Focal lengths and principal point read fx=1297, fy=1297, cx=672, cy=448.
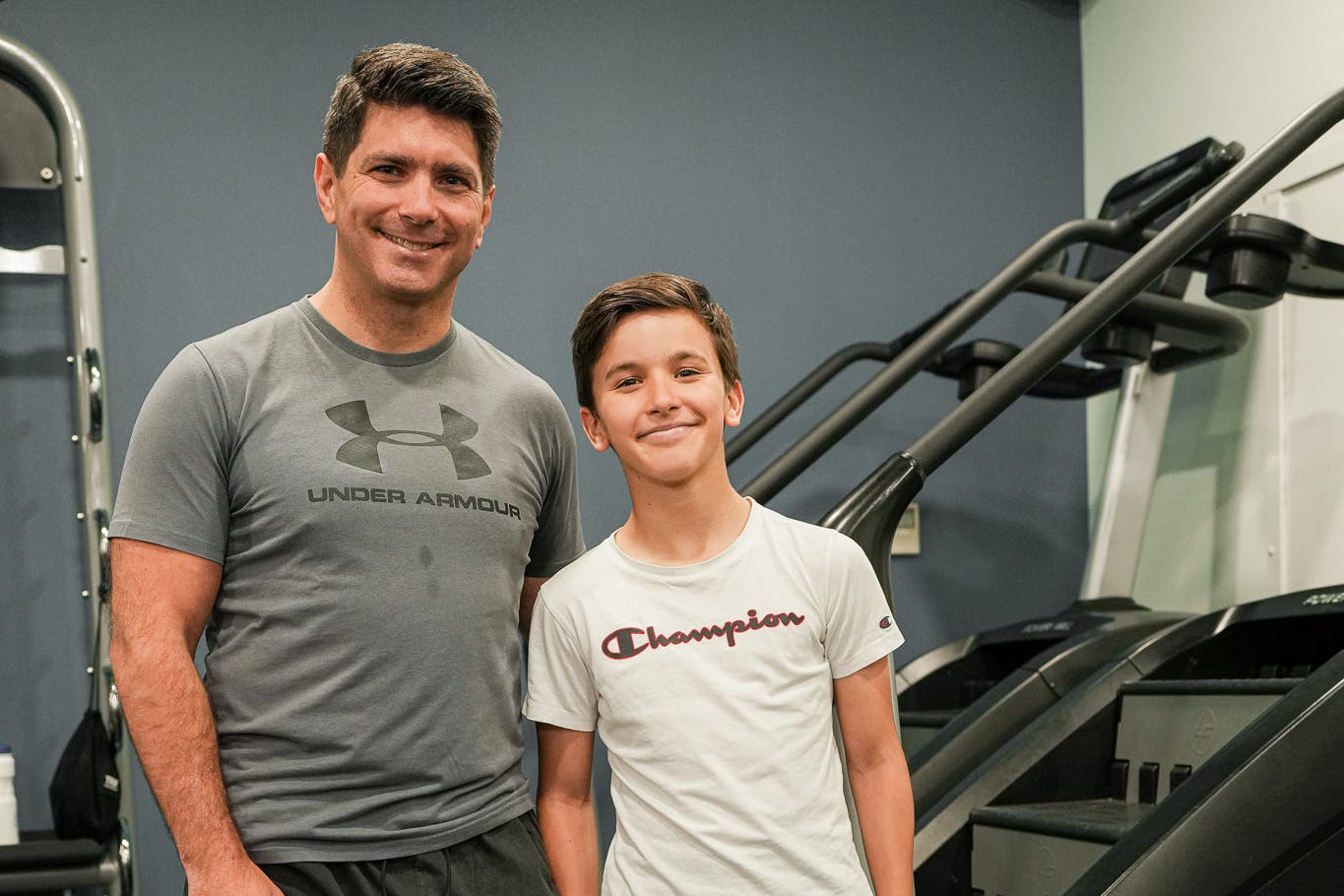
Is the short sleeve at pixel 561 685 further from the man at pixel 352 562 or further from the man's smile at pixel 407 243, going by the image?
the man's smile at pixel 407 243

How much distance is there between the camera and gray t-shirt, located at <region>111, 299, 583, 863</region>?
1.22m

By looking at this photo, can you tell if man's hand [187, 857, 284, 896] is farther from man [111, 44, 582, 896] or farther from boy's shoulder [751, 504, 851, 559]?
boy's shoulder [751, 504, 851, 559]

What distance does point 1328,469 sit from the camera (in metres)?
2.96

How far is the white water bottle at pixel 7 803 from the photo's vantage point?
2.40m

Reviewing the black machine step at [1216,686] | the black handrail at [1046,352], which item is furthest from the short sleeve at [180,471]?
the black machine step at [1216,686]

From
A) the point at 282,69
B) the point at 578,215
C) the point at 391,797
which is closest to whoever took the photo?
the point at 391,797

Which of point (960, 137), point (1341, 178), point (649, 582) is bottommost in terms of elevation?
point (649, 582)

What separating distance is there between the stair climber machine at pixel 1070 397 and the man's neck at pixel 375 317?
3.26 ft

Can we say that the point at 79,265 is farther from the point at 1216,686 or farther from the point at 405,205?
the point at 1216,686

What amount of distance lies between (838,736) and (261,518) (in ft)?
2.15

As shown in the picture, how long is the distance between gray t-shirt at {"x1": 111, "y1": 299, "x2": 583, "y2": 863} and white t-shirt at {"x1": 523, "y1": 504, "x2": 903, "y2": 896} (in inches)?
3.7

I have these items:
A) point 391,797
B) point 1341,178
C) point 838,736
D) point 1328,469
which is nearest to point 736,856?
point 838,736

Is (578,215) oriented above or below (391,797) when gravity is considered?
above

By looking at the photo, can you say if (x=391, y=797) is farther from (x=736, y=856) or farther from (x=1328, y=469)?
(x=1328, y=469)
